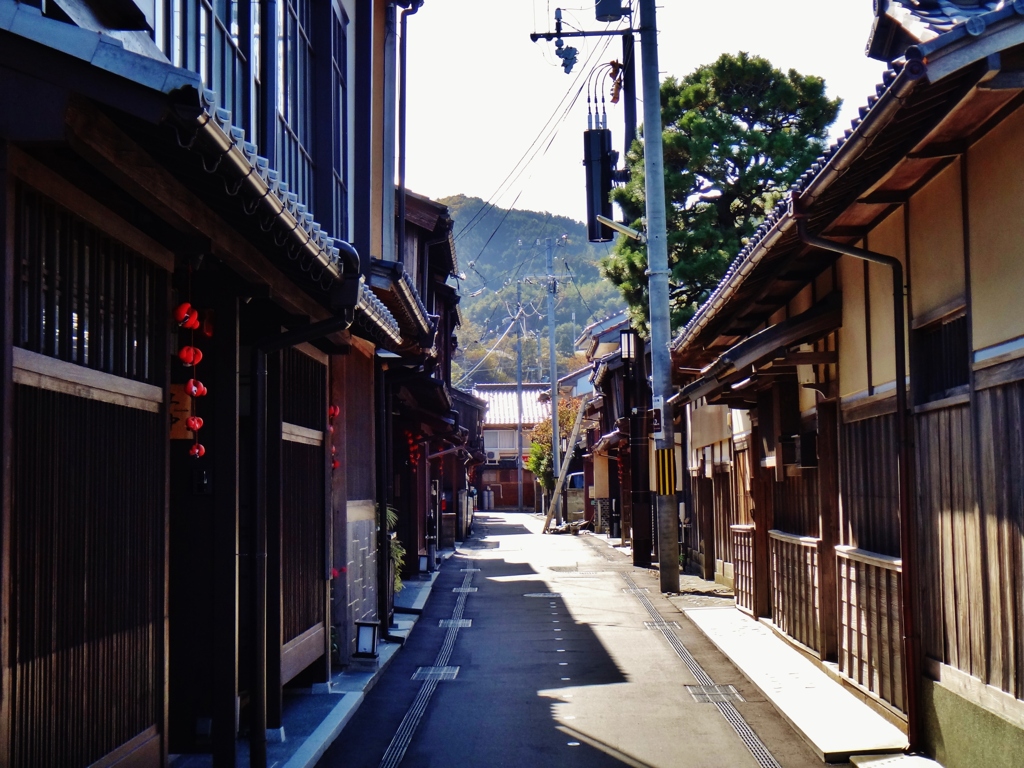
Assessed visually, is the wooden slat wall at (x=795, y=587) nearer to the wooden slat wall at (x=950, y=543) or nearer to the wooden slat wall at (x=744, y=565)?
the wooden slat wall at (x=744, y=565)

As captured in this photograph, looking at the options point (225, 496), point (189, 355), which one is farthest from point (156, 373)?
point (225, 496)

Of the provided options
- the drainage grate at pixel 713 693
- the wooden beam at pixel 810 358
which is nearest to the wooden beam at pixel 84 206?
the wooden beam at pixel 810 358

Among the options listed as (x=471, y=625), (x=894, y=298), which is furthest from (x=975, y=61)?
(x=471, y=625)

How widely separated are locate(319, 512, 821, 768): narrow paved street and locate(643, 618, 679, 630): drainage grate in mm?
16

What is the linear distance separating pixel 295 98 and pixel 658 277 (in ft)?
33.5

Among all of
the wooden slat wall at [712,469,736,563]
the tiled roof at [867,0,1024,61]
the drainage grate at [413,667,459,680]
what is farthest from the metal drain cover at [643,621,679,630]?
the tiled roof at [867,0,1024,61]

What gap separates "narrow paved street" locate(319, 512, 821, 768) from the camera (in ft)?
31.1

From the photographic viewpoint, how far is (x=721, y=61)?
2286 centimetres

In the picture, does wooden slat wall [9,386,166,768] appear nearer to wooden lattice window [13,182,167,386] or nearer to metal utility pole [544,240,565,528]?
wooden lattice window [13,182,167,386]

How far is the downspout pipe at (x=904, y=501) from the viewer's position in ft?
29.2

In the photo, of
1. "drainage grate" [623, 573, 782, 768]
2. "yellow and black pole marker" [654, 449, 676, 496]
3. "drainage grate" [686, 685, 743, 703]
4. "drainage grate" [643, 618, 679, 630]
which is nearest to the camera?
"drainage grate" [623, 573, 782, 768]

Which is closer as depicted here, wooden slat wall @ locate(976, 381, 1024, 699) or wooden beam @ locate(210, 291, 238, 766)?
wooden slat wall @ locate(976, 381, 1024, 699)

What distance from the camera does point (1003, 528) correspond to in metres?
7.15

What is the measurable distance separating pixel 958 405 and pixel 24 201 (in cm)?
634
